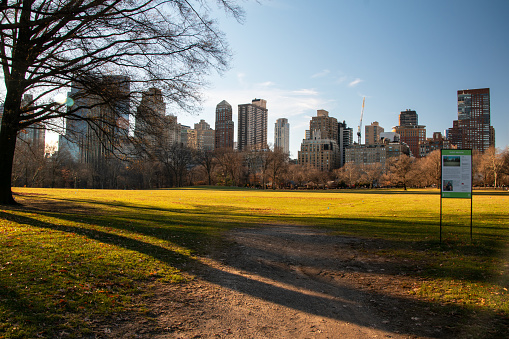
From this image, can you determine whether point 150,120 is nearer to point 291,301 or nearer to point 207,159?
point 291,301

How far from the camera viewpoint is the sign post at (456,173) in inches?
385

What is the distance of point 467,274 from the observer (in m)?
7.28

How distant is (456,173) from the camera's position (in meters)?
9.90

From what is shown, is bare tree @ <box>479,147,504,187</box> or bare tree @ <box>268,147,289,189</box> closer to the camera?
bare tree @ <box>479,147,504,187</box>

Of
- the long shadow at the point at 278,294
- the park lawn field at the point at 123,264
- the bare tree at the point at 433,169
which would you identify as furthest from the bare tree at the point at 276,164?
the long shadow at the point at 278,294

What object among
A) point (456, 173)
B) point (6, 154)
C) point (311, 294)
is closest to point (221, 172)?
point (6, 154)

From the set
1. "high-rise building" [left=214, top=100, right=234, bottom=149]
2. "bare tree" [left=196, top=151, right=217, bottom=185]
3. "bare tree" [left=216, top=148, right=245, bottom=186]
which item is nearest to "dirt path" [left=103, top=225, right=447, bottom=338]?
"bare tree" [left=216, top=148, right=245, bottom=186]

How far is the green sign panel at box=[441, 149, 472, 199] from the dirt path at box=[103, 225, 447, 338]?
332 centimetres

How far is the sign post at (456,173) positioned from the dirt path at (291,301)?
3321 mm

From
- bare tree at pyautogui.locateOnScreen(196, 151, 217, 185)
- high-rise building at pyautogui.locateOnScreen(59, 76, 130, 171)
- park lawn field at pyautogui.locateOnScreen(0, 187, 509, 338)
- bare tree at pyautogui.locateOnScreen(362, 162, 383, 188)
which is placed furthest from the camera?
bare tree at pyautogui.locateOnScreen(362, 162, 383, 188)

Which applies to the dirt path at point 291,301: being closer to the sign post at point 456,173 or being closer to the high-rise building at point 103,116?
the sign post at point 456,173

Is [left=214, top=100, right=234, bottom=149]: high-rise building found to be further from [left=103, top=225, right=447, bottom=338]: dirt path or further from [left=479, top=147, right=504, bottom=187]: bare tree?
[left=103, top=225, right=447, bottom=338]: dirt path

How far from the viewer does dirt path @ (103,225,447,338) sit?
15.5 ft

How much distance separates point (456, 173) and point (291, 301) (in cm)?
717
